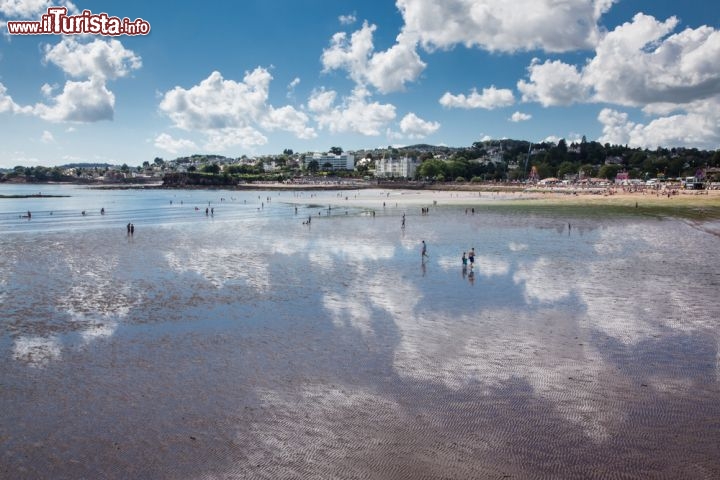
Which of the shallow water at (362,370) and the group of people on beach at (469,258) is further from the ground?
the group of people on beach at (469,258)

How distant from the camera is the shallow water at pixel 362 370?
10.9 m

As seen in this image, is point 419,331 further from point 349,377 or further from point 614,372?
point 614,372

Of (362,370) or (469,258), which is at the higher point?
(469,258)

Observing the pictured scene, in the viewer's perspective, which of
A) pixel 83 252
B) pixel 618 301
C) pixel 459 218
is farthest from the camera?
pixel 459 218

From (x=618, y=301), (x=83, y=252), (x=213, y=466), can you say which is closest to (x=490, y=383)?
(x=213, y=466)

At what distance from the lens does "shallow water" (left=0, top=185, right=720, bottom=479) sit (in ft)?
35.7

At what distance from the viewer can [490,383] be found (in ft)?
47.4

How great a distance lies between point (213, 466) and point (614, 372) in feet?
37.3

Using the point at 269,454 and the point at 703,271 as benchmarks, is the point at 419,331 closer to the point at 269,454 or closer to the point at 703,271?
the point at 269,454

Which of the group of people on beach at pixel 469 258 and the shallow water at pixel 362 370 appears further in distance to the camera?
the group of people on beach at pixel 469 258

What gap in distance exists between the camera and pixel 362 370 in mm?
15539

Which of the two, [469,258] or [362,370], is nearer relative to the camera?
[362,370]

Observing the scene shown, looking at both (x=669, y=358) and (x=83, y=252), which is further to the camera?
(x=83, y=252)

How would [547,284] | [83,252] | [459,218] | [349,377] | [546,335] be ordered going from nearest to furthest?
[349,377]
[546,335]
[547,284]
[83,252]
[459,218]
